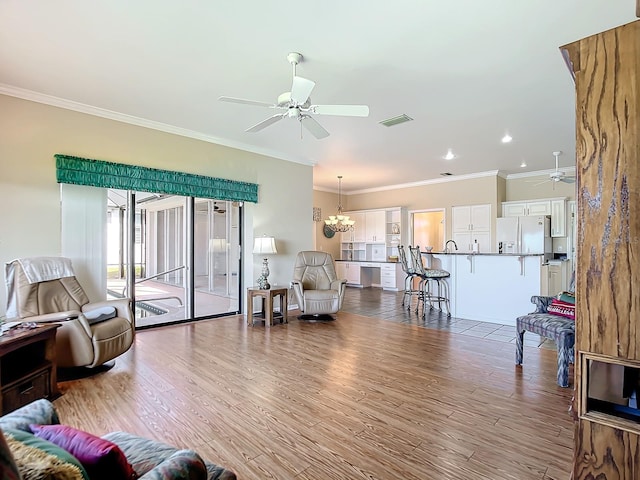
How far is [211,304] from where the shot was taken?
544cm

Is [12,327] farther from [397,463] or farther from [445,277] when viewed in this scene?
[445,277]

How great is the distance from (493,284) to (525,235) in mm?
2583

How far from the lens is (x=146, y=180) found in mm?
4422

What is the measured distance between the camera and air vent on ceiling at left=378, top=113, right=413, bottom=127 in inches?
167

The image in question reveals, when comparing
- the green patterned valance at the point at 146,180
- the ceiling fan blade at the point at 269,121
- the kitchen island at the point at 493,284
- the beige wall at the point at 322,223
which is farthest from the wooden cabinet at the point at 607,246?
the beige wall at the point at 322,223

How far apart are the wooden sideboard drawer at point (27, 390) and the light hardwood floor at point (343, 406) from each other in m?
0.19

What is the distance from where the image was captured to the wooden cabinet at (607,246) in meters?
1.26

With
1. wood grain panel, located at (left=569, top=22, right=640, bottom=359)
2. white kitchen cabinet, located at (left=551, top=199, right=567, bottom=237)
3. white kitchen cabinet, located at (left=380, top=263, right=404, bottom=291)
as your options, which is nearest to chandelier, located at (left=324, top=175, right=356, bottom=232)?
white kitchen cabinet, located at (left=380, top=263, right=404, bottom=291)

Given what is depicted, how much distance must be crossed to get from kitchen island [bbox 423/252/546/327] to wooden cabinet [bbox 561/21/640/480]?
12.1 feet

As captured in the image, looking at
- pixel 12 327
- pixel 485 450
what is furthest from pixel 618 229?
pixel 12 327

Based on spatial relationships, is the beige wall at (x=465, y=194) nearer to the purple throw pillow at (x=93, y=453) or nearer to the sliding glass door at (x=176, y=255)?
the sliding glass door at (x=176, y=255)

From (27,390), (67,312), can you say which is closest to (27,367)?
(27,390)

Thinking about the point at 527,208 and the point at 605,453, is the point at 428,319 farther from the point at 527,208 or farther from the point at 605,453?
the point at 605,453

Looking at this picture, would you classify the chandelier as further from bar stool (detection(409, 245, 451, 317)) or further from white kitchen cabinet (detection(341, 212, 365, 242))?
bar stool (detection(409, 245, 451, 317))
